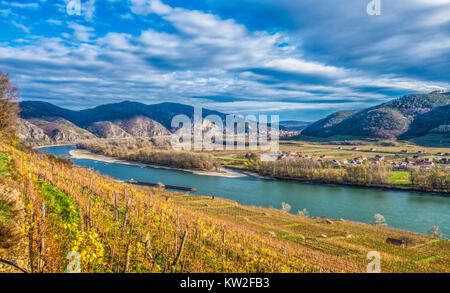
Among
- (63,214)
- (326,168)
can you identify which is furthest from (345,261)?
(326,168)

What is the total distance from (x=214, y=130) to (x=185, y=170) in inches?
4129

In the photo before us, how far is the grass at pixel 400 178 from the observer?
158ft

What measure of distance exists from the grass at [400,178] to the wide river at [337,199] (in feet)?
15.9

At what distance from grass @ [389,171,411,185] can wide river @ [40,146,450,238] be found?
486cm

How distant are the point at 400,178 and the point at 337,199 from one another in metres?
21.0

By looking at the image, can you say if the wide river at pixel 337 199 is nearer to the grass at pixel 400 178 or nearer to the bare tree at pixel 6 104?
the grass at pixel 400 178

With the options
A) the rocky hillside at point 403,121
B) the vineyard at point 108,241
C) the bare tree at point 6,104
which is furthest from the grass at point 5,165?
the rocky hillside at point 403,121

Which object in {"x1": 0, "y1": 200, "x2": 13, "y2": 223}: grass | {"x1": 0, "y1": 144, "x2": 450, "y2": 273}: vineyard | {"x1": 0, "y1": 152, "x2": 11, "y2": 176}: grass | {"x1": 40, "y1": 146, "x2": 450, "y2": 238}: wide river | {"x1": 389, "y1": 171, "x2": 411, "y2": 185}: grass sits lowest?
{"x1": 40, "y1": 146, "x2": 450, "y2": 238}: wide river

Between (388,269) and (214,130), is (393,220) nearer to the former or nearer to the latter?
(388,269)

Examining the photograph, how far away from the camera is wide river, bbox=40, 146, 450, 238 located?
31.1m

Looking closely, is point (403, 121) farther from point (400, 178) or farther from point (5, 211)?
point (5, 211)

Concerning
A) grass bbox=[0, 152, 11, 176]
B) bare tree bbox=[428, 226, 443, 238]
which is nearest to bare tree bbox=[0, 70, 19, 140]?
grass bbox=[0, 152, 11, 176]
